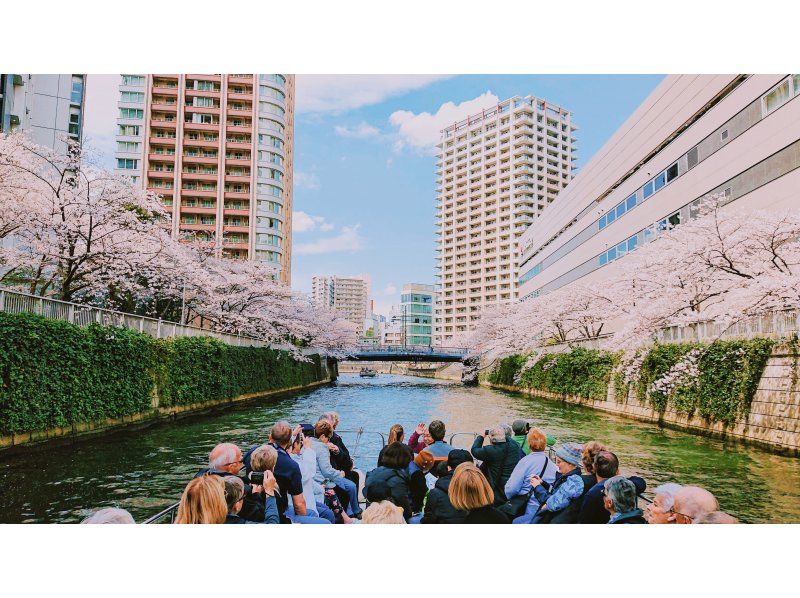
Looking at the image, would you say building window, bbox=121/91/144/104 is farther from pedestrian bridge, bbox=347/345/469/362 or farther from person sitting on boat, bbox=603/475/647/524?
person sitting on boat, bbox=603/475/647/524

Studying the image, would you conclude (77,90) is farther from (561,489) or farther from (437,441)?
(561,489)

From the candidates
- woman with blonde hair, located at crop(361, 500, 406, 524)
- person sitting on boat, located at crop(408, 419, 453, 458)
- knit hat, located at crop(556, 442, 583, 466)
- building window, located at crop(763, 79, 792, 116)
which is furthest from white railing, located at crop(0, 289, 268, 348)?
building window, located at crop(763, 79, 792, 116)

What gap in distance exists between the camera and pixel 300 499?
3643 mm

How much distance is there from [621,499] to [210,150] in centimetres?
4344

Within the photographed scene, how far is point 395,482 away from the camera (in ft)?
12.5

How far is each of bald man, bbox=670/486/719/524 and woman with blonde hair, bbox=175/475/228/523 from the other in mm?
2380

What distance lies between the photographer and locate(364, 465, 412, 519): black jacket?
149 inches

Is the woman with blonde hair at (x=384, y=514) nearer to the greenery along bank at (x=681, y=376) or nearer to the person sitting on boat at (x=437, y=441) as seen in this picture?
the person sitting on boat at (x=437, y=441)

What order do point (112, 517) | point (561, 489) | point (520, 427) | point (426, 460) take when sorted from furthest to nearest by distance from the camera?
1. point (520, 427)
2. point (426, 460)
3. point (561, 489)
4. point (112, 517)

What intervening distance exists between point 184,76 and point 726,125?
38396mm

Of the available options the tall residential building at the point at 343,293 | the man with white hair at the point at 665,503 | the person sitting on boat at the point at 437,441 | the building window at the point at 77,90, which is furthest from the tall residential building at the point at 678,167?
the building window at the point at 77,90

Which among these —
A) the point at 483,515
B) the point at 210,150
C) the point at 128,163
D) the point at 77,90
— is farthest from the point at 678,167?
the point at 128,163

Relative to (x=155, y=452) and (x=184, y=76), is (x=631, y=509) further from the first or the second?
(x=184, y=76)

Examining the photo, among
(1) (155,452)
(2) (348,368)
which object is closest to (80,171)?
(1) (155,452)
